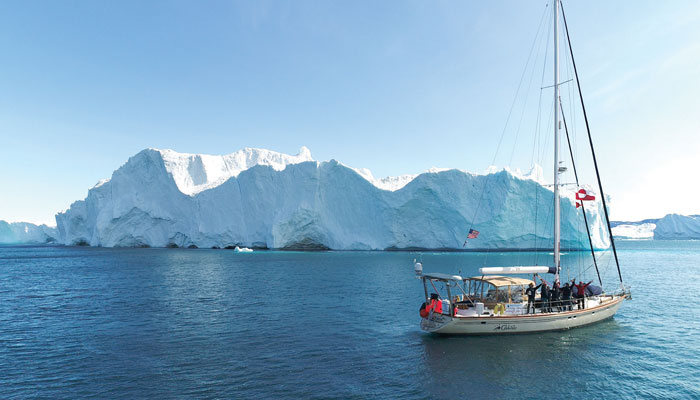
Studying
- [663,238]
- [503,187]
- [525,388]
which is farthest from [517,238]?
[663,238]

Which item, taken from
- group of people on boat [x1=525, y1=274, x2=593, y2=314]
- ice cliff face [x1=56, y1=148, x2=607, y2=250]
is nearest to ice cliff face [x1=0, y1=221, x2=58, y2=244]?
ice cliff face [x1=56, y1=148, x2=607, y2=250]

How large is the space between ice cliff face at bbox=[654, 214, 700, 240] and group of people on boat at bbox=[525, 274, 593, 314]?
20875 centimetres

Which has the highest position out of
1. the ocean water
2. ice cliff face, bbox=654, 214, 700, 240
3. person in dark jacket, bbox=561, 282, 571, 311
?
ice cliff face, bbox=654, 214, 700, 240

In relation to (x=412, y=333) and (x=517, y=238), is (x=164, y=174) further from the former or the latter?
(x=412, y=333)

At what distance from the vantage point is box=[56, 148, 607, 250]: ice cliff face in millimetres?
74312

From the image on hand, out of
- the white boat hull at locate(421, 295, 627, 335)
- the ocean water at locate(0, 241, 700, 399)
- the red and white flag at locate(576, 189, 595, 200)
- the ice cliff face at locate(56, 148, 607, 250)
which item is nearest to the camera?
the ocean water at locate(0, 241, 700, 399)

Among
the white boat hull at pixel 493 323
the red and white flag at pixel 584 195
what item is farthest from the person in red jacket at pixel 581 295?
the red and white flag at pixel 584 195

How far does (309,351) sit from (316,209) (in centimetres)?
6073

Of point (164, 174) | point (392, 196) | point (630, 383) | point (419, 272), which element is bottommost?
point (630, 383)

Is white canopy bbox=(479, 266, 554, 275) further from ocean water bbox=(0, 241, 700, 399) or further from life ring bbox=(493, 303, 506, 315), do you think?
ocean water bbox=(0, 241, 700, 399)

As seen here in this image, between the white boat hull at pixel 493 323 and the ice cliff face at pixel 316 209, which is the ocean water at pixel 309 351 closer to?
the white boat hull at pixel 493 323

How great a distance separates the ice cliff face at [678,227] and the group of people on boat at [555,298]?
208748mm

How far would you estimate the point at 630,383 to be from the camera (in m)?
13.6

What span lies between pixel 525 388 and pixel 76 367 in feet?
52.7
